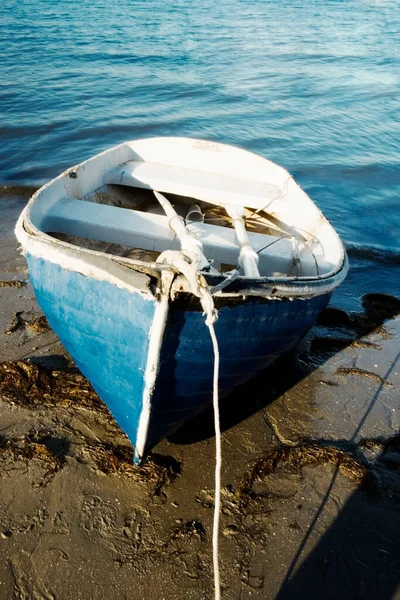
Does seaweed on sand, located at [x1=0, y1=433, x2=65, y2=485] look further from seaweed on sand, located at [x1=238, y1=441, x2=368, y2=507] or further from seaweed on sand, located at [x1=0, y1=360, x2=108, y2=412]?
seaweed on sand, located at [x1=238, y1=441, x2=368, y2=507]

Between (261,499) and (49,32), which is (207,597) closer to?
(261,499)

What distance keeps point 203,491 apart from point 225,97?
559 inches

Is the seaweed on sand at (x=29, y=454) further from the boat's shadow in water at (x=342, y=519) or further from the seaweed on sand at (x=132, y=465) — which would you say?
the boat's shadow in water at (x=342, y=519)

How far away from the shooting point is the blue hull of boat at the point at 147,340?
10.1 feet

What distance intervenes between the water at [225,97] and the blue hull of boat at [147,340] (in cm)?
307

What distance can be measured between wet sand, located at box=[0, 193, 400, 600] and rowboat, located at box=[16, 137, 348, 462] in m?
0.40

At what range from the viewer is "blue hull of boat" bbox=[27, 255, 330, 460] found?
3076mm

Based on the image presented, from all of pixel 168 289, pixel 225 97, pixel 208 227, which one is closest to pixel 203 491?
pixel 168 289

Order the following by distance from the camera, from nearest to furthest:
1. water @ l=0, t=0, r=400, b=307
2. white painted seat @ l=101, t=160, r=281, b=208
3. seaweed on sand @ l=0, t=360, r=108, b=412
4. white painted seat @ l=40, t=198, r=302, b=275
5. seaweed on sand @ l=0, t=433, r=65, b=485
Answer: seaweed on sand @ l=0, t=433, r=65, b=485 < seaweed on sand @ l=0, t=360, r=108, b=412 < white painted seat @ l=40, t=198, r=302, b=275 < white painted seat @ l=101, t=160, r=281, b=208 < water @ l=0, t=0, r=400, b=307

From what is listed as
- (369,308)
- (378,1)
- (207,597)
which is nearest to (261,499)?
(207,597)

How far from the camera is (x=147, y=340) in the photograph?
119 inches

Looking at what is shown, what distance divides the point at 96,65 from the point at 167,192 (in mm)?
13720

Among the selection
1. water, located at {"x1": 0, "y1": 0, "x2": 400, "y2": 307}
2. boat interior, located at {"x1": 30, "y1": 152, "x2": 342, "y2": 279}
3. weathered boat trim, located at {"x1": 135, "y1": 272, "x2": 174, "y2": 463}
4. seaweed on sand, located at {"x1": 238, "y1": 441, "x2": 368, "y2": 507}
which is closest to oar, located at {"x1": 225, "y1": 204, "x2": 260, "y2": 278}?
boat interior, located at {"x1": 30, "y1": 152, "x2": 342, "y2": 279}

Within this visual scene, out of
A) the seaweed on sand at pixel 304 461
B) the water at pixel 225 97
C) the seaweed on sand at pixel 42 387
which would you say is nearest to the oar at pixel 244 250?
the seaweed on sand at pixel 304 461
